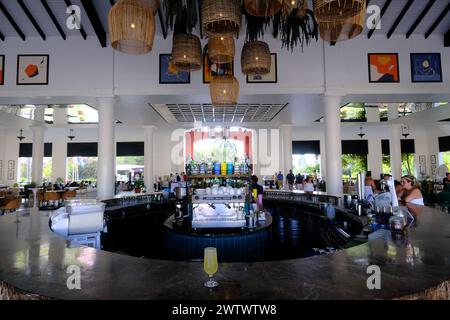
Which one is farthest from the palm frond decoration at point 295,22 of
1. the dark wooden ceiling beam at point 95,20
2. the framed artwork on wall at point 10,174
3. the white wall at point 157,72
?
the framed artwork on wall at point 10,174

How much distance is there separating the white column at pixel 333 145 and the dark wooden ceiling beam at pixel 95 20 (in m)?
6.09

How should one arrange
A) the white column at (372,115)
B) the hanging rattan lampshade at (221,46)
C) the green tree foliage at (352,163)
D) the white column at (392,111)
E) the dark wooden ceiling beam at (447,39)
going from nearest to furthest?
the hanging rattan lampshade at (221,46) → the dark wooden ceiling beam at (447,39) → the white column at (392,111) → the white column at (372,115) → the green tree foliage at (352,163)

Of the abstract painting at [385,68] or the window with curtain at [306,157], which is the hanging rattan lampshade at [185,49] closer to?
the abstract painting at [385,68]

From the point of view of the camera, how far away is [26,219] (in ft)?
11.8

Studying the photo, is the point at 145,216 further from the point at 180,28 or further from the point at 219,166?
the point at 180,28

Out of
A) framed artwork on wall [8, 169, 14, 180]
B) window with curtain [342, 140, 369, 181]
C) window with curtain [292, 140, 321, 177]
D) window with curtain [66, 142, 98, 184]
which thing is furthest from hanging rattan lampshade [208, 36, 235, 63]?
framed artwork on wall [8, 169, 14, 180]

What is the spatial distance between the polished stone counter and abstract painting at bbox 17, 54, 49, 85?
6722 millimetres

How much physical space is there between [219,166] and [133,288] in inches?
129

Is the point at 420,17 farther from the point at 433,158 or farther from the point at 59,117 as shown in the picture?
the point at 59,117

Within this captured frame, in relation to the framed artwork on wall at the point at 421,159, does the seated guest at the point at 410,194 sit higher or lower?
lower

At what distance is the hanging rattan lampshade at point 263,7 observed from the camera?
2329mm

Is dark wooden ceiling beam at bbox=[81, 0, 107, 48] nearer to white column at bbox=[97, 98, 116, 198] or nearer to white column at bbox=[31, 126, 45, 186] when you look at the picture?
white column at bbox=[97, 98, 116, 198]

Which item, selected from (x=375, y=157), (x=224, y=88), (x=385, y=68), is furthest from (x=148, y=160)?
(x=375, y=157)
